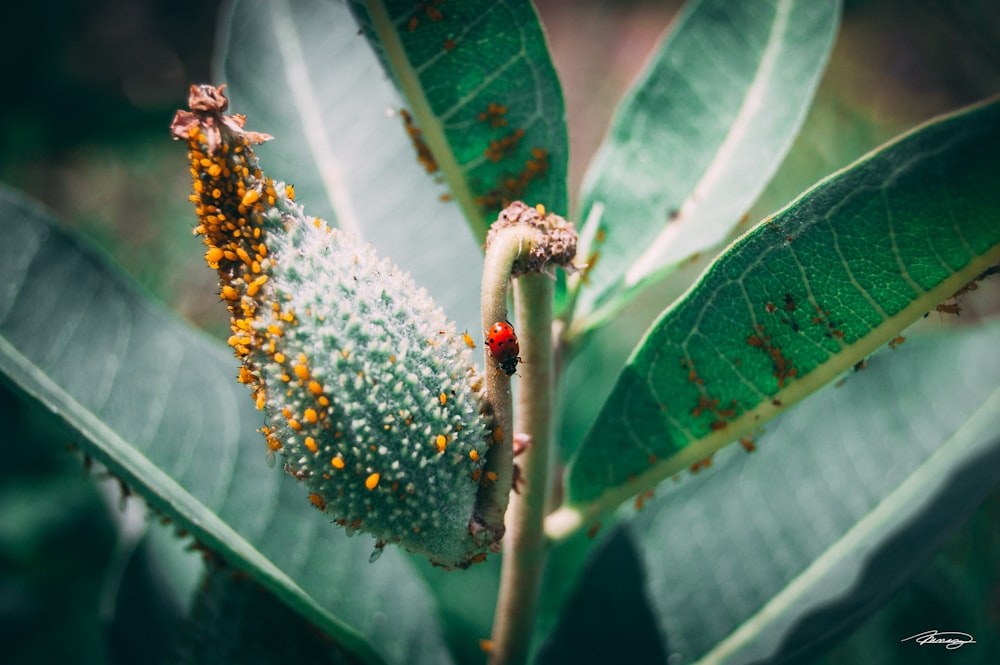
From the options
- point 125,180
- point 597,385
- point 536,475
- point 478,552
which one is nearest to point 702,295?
point 536,475

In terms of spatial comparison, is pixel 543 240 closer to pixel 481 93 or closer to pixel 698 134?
pixel 481 93

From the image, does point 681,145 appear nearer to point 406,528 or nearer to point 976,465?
point 976,465

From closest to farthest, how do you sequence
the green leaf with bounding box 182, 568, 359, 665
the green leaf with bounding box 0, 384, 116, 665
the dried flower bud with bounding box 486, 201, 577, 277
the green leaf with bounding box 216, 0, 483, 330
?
the dried flower bud with bounding box 486, 201, 577, 277
the green leaf with bounding box 182, 568, 359, 665
the green leaf with bounding box 216, 0, 483, 330
the green leaf with bounding box 0, 384, 116, 665

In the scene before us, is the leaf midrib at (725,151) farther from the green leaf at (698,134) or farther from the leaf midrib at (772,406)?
the leaf midrib at (772,406)

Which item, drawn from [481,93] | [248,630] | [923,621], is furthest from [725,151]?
[248,630]

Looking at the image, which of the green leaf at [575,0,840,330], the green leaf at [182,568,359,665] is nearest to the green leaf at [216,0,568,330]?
the green leaf at [575,0,840,330]

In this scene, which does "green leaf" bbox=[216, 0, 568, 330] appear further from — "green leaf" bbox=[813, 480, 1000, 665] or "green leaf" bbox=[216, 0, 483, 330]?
"green leaf" bbox=[813, 480, 1000, 665]
